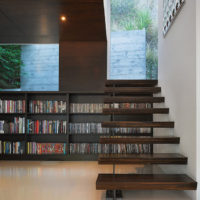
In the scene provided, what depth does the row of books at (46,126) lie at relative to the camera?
4.66 meters

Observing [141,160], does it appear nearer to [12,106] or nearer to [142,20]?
[12,106]

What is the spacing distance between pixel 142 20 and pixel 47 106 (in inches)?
130

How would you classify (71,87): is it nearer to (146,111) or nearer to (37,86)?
(37,86)

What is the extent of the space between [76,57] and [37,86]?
5.65 feet

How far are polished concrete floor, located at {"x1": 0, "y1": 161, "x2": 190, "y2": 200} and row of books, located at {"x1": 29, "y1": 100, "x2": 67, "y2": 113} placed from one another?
1031 mm

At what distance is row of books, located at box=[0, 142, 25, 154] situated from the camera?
4680 mm

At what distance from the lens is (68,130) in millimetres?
4641

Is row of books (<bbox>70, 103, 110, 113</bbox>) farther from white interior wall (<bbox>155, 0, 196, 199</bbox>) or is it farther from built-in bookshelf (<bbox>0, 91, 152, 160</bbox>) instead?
white interior wall (<bbox>155, 0, 196, 199</bbox>)

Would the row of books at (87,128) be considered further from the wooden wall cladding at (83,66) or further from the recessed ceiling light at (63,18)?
the recessed ceiling light at (63,18)

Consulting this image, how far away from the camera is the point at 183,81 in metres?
2.71

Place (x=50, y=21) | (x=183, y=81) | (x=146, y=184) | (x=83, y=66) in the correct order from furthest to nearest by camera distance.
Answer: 1. (x=83, y=66)
2. (x=50, y=21)
3. (x=183, y=81)
4. (x=146, y=184)

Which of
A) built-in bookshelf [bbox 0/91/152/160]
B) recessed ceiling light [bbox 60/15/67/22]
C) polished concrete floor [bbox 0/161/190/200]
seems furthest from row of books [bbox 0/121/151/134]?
recessed ceiling light [bbox 60/15/67/22]

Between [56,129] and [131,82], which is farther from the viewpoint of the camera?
[56,129]

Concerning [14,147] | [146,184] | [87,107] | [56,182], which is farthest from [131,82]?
[14,147]
